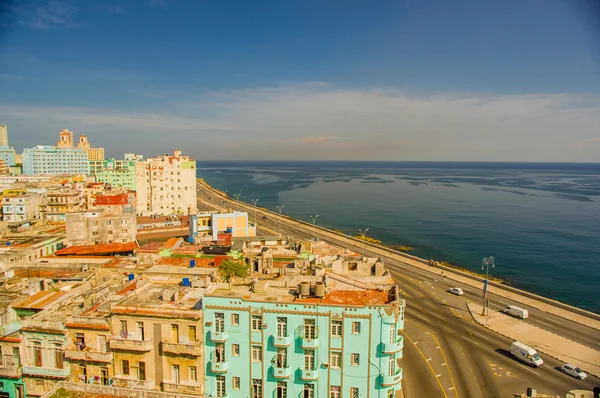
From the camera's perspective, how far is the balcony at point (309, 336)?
2962 cm

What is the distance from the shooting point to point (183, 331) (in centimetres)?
3142

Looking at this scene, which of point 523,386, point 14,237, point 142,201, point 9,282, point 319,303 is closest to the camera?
point 319,303

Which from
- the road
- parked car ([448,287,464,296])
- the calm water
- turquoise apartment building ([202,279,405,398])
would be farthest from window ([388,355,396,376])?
the calm water

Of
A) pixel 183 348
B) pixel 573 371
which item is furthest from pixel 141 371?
pixel 573 371

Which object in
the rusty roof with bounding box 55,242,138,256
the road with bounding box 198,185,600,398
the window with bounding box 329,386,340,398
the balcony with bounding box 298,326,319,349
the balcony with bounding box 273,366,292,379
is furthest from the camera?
the rusty roof with bounding box 55,242,138,256

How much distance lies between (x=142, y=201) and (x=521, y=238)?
378 ft

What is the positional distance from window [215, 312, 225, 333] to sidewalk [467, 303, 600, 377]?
34.6m

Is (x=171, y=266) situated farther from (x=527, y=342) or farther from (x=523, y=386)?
(x=527, y=342)

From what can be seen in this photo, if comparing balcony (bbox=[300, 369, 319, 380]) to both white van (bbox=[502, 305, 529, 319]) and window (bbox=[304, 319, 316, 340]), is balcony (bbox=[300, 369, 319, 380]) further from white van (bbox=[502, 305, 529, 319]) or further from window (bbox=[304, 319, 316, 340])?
white van (bbox=[502, 305, 529, 319])

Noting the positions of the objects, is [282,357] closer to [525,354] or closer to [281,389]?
[281,389]

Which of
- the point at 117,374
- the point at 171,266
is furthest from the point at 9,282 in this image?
the point at 117,374

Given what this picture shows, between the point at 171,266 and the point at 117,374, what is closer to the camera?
the point at 117,374

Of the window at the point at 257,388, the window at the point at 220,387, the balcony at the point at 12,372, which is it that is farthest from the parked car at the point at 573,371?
the balcony at the point at 12,372

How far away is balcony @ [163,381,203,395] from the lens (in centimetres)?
3092
